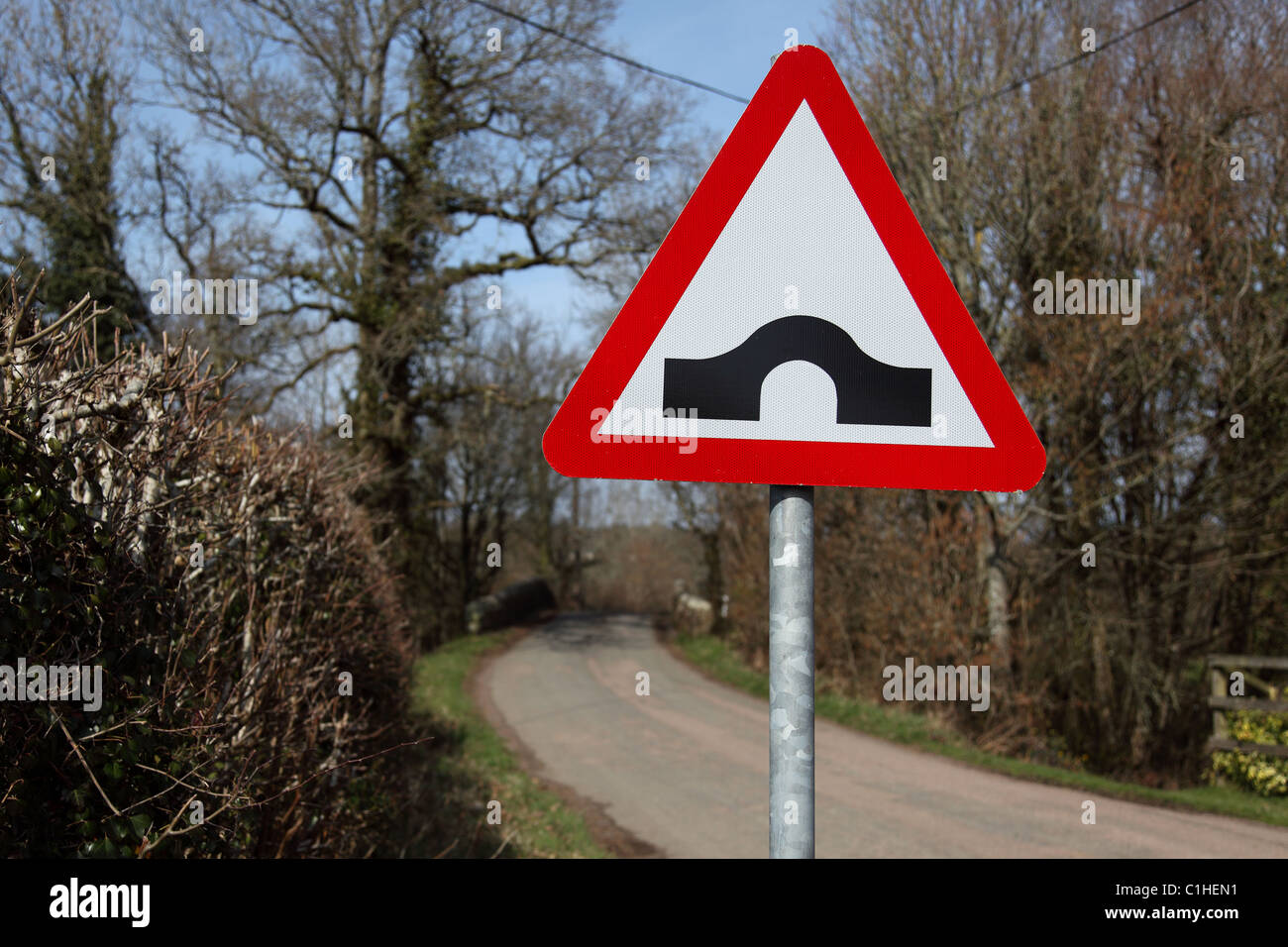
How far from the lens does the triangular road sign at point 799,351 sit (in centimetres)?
174

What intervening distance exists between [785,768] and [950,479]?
2.14 ft

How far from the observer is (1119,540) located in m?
12.9

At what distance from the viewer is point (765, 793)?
869 centimetres

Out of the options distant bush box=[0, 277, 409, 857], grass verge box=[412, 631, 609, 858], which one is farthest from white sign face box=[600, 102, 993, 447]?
grass verge box=[412, 631, 609, 858]

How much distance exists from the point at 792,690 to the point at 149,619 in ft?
6.77

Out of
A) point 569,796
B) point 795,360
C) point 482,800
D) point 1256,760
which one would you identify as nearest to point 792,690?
point 795,360

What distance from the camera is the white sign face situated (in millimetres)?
1742

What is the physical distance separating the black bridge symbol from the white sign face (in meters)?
0.01

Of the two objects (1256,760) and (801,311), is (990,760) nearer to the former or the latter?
(1256,760)

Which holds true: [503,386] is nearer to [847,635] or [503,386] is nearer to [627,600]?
[847,635]

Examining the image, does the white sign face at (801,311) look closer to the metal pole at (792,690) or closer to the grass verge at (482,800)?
the metal pole at (792,690)

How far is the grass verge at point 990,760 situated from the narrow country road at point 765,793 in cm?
29
